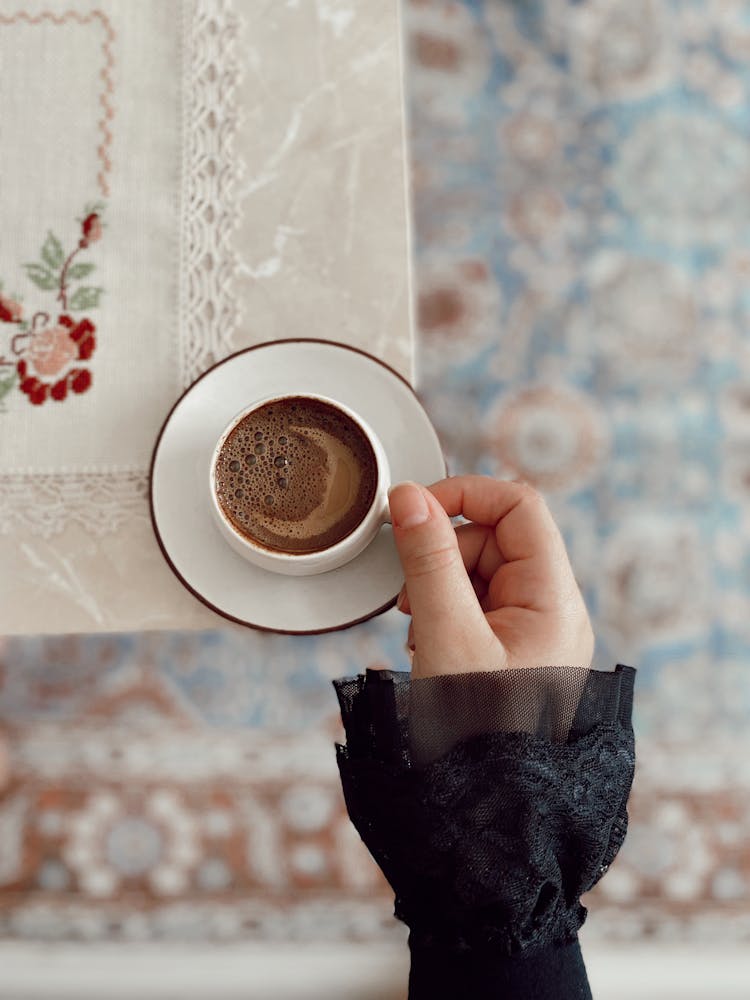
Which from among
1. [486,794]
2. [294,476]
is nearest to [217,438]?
[294,476]

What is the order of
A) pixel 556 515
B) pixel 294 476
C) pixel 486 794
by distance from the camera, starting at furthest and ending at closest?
pixel 556 515 < pixel 294 476 < pixel 486 794

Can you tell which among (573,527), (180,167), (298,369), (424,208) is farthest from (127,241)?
(573,527)

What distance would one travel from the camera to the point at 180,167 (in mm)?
706

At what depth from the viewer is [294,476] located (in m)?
0.62

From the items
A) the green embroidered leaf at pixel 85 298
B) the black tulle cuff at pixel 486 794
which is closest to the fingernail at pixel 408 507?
the black tulle cuff at pixel 486 794

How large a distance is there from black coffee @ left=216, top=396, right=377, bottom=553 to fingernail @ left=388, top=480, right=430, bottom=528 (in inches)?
2.0

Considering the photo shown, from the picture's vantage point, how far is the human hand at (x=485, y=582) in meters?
0.54

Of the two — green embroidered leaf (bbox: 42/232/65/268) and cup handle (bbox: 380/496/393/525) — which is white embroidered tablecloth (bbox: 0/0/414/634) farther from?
cup handle (bbox: 380/496/393/525)

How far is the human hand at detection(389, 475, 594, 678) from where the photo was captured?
1.77 feet

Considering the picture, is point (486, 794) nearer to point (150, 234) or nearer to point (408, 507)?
point (408, 507)

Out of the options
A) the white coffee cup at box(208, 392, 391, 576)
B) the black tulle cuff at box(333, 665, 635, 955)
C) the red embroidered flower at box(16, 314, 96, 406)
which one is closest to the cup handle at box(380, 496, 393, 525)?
the white coffee cup at box(208, 392, 391, 576)

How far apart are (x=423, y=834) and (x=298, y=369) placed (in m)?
0.36

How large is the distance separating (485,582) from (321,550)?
6.3 inches

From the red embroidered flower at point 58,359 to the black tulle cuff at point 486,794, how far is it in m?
0.36
